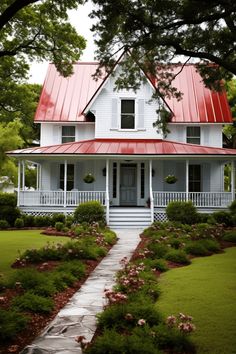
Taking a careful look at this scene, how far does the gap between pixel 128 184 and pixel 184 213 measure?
540 centimetres

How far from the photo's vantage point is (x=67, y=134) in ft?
90.2

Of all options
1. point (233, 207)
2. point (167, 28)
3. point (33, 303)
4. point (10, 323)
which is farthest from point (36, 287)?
point (233, 207)

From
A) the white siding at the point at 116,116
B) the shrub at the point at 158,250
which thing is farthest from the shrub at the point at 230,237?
the white siding at the point at 116,116

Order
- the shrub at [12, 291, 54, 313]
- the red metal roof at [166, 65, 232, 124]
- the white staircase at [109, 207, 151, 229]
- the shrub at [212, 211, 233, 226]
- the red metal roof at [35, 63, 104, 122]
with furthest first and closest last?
1. the red metal roof at [35, 63, 104, 122]
2. the red metal roof at [166, 65, 232, 124]
3. the white staircase at [109, 207, 151, 229]
4. the shrub at [212, 211, 233, 226]
5. the shrub at [12, 291, 54, 313]

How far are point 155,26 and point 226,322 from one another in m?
7.77

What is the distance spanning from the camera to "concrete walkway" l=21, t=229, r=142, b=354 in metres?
5.43

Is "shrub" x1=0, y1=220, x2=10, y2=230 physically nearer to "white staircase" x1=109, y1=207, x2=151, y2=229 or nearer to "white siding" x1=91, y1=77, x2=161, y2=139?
"white staircase" x1=109, y1=207, x2=151, y2=229

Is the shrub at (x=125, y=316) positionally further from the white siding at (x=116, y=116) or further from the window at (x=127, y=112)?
the window at (x=127, y=112)

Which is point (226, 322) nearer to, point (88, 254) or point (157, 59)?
point (88, 254)

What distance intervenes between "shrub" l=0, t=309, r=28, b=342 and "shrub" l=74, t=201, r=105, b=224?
14977mm

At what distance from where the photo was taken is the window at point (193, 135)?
27391mm

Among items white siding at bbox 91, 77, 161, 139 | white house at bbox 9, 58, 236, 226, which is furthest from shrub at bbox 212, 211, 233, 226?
white siding at bbox 91, 77, 161, 139

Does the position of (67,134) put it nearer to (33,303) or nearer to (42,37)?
(42,37)

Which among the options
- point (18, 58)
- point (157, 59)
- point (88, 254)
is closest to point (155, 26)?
point (157, 59)
